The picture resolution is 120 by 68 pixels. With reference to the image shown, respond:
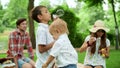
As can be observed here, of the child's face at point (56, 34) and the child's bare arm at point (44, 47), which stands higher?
the child's face at point (56, 34)

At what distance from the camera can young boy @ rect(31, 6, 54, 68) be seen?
14.9 ft

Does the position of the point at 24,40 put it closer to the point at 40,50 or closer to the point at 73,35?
the point at 40,50

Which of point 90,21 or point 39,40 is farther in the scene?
point 90,21

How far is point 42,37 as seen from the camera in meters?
4.54

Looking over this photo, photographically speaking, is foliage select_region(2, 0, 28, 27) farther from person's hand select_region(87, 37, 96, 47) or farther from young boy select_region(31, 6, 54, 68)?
young boy select_region(31, 6, 54, 68)

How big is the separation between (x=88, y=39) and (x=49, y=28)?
1614 millimetres

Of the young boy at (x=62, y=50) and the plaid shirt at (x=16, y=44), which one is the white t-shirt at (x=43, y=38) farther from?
the plaid shirt at (x=16, y=44)

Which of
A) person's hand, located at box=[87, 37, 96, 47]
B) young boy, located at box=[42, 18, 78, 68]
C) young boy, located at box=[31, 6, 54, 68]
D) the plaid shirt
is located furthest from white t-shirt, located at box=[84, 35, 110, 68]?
young boy, located at box=[42, 18, 78, 68]

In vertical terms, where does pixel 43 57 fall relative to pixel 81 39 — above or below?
above

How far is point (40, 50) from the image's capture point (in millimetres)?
4555

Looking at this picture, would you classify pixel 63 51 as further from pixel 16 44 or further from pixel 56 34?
pixel 16 44

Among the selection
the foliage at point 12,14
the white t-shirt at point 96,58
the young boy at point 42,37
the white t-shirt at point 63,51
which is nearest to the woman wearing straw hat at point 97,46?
the white t-shirt at point 96,58

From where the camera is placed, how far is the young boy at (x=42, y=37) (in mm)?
4535

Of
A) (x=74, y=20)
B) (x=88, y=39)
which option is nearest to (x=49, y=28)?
(x=88, y=39)
